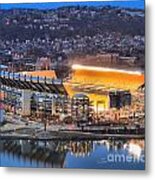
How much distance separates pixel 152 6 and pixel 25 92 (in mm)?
521

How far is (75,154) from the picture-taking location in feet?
5.32

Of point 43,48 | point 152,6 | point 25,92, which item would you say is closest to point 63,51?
point 43,48

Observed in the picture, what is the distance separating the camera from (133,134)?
62.7 inches

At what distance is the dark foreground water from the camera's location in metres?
1.59

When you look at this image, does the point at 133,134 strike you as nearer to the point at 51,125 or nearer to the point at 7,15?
the point at 51,125

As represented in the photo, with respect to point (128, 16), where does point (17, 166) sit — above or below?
below

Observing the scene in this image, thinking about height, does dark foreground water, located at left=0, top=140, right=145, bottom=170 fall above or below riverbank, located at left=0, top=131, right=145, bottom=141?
below

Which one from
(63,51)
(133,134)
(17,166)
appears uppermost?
(63,51)

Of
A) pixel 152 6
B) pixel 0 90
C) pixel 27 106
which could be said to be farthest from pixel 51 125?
pixel 152 6

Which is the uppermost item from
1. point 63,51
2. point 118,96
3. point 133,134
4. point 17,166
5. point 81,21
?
point 81,21

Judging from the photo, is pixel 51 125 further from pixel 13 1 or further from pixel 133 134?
pixel 13 1

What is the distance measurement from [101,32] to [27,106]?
359mm

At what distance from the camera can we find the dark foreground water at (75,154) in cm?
159

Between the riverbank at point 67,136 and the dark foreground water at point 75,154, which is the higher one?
the riverbank at point 67,136
